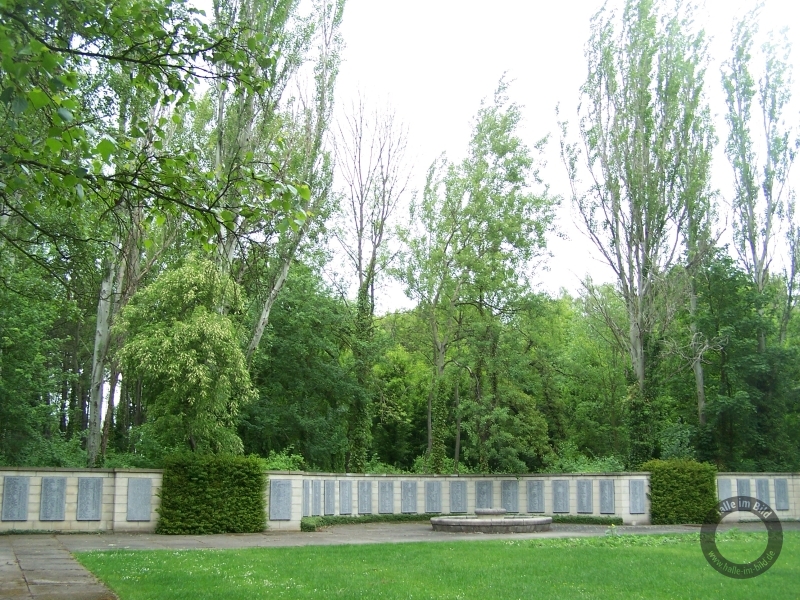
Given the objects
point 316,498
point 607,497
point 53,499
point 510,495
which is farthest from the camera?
point 510,495

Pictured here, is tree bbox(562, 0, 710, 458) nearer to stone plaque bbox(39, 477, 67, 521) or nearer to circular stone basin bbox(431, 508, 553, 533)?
circular stone basin bbox(431, 508, 553, 533)

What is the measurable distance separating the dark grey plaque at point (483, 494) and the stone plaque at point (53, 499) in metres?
13.3

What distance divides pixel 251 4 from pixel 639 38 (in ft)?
46.8

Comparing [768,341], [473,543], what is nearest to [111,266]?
[473,543]

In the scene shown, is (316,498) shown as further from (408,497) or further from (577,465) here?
(577,465)

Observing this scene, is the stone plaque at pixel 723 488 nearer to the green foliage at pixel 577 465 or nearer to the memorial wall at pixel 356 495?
the memorial wall at pixel 356 495

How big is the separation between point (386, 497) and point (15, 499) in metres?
11.1

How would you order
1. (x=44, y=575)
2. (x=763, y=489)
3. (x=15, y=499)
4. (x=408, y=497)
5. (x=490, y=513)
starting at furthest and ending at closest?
(x=408, y=497)
(x=763, y=489)
(x=490, y=513)
(x=15, y=499)
(x=44, y=575)

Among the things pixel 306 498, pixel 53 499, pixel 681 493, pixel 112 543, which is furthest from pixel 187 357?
pixel 681 493

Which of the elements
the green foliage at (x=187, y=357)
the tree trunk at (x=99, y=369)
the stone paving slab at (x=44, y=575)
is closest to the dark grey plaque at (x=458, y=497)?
the green foliage at (x=187, y=357)

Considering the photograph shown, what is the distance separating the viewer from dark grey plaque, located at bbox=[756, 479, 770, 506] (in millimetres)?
23862

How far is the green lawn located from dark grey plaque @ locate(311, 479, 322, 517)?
691 cm

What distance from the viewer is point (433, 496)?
2497 centimetres

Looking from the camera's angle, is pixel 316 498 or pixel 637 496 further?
pixel 637 496
